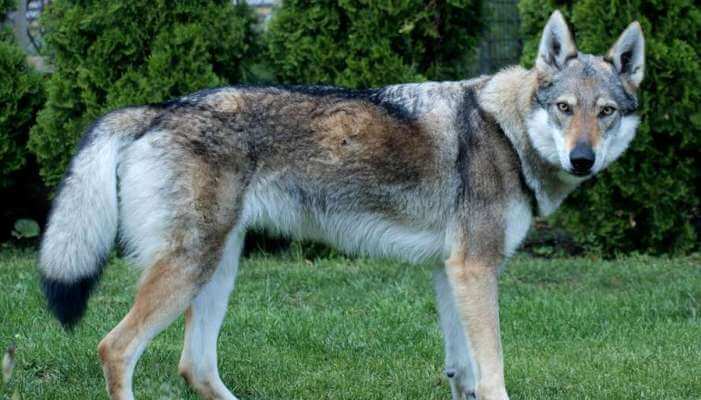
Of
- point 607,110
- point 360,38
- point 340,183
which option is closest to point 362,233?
point 340,183

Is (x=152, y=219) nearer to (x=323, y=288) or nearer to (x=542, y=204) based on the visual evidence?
(x=542, y=204)

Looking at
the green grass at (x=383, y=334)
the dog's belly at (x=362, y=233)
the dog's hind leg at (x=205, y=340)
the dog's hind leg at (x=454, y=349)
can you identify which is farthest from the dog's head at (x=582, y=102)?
the dog's hind leg at (x=205, y=340)

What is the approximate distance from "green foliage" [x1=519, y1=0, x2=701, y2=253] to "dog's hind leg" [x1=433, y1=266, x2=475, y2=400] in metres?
3.48

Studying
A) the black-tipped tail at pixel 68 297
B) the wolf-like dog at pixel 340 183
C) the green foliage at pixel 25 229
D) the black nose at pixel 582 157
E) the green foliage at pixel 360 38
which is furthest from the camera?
the green foliage at pixel 25 229

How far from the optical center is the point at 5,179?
8.76m

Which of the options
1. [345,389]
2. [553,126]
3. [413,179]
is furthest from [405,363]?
[553,126]

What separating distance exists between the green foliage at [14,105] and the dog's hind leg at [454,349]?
4.67m

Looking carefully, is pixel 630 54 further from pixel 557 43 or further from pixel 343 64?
pixel 343 64

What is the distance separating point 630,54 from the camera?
203 inches

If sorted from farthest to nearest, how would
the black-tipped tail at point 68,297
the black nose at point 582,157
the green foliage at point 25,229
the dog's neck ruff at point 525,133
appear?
the green foliage at point 25,229 → the dog's neck ruff at point 525,133 → the black nose at point 582,157 → the black-tipped tail at point 68,297

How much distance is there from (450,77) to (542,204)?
3766 millimetres

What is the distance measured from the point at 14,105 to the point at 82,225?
4363 millimetres

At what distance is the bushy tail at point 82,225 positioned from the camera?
4.54 metres

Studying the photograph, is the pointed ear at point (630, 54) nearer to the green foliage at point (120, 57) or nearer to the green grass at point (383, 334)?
the green grass at point (383, 334)
